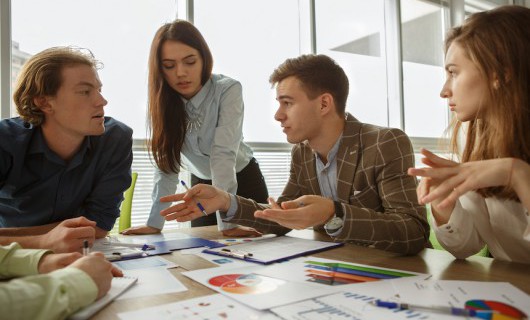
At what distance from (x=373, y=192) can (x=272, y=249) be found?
445 mm

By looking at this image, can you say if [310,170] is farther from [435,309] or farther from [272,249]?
[435,309]

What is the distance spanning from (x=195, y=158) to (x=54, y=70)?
0.79 meters

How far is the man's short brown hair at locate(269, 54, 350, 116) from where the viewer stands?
5.51ft

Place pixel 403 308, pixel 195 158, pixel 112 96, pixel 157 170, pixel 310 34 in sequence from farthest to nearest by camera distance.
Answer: pixel 310 34
pixel 112 96
pixel 195 158
pixel 157 170
pixel 403 308

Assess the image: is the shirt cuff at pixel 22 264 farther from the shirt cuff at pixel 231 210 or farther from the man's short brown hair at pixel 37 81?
the man's short brown hair at pixel 37 81

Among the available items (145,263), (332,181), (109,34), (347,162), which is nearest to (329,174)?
(332,181)

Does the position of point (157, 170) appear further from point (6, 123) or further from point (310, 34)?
point (310, 34)

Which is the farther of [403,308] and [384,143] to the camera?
[384,143]

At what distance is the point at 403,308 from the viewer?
0.67m

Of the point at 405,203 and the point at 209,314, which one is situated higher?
the point at 405,203

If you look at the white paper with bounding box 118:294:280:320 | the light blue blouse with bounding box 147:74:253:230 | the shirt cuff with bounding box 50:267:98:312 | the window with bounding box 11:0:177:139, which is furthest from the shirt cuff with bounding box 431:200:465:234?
the window with bounding box 11:0:177:139

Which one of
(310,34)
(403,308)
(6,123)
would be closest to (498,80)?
(403,308)

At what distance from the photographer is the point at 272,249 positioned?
1211mm

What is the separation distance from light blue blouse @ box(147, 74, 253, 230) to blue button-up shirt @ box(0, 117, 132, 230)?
0.82 feet
